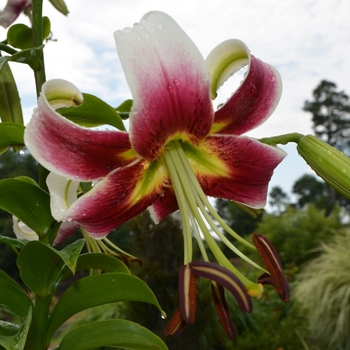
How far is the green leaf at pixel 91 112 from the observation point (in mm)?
417

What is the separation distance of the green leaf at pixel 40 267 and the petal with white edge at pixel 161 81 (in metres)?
0.14

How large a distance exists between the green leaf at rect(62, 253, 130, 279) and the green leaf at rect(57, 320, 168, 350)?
0.06 metres

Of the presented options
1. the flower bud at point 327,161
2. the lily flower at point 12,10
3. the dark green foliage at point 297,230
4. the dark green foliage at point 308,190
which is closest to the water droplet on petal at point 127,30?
the flower bud at point 327,161

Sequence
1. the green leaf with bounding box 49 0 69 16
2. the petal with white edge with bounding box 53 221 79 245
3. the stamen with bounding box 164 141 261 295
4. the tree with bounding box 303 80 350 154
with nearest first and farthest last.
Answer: the stamen with bounding box 164 141 261 295 < the petal with white edge with bounding box 53 221 79 245 < the green leaf with bounding box 49 0 69 16 < the tree with bounding box 303 80 350 154

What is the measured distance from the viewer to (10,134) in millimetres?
423

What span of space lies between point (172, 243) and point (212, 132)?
2.27m

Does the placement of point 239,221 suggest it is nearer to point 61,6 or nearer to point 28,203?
point 61,6

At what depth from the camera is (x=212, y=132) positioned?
0.45 meters

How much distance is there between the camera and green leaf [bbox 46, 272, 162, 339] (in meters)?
0.45

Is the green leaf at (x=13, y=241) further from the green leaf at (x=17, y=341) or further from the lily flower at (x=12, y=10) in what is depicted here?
the lily flower at (x=12, y=10)

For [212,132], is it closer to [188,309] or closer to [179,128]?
[179,128]

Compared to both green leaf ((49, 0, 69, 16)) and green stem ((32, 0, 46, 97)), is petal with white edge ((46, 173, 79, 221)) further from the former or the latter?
green leaf ((49, 0, 69, 16))

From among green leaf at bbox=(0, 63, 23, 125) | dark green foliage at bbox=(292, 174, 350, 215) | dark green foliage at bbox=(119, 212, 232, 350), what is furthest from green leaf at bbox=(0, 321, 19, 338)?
dark green foliage at bbox=(292, 174, 350, 215)

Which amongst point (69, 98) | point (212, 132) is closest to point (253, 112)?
point (212, 132)
